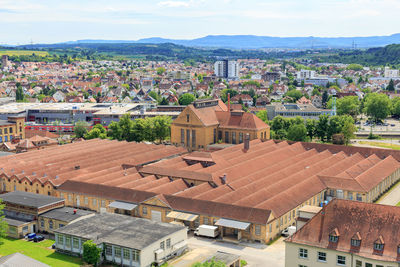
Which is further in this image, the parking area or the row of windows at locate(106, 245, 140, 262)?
the parking area

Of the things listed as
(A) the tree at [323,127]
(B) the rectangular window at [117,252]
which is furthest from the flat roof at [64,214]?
(A) the tree at [323,127]

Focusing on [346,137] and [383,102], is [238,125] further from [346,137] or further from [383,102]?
[383,102]

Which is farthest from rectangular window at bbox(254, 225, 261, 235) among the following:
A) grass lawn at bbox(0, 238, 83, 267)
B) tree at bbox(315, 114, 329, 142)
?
tree at bbox(315, 114, 329, 142)

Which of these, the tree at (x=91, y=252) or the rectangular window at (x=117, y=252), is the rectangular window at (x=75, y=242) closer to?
the tree at (x=91, y=252)

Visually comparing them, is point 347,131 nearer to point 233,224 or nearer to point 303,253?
point 233,224

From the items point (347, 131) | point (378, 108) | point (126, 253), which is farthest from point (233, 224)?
point (378, 108)

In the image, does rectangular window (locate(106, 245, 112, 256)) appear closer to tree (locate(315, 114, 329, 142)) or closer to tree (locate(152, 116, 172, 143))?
tree (locate(152, 116, 172, 143))
